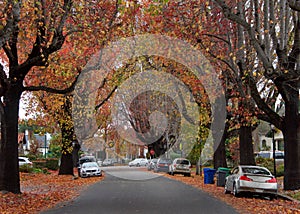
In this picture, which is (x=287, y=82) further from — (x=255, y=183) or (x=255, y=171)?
(x=255, y=183)

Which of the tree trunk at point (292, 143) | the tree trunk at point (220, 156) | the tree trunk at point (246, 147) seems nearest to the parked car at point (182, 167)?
the tree trunk at point (220, 156)

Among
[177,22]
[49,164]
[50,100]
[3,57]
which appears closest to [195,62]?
[177,22]

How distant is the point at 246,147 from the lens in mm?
27547

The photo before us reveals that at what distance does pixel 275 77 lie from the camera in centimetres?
1862

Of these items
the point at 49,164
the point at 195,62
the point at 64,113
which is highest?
the point at 195,62

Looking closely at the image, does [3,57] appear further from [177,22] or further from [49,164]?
[49,164]

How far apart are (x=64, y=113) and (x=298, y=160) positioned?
54.1 feet

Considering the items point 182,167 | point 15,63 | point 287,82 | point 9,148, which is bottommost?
point 182,167

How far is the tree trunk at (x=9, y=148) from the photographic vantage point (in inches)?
→ 755

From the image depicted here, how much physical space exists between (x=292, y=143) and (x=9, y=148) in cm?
1269

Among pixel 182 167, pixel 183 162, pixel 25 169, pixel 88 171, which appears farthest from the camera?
pixel 25 169

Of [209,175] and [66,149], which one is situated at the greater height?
[66,149]

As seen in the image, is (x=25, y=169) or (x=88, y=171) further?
(x=25, y=169)

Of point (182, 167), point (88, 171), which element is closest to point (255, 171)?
point (182, 167)
